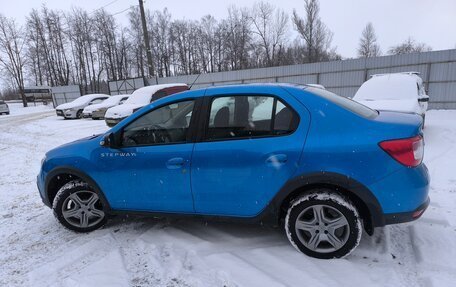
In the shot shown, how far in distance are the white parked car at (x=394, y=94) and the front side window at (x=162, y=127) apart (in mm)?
6062

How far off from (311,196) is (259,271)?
82cm

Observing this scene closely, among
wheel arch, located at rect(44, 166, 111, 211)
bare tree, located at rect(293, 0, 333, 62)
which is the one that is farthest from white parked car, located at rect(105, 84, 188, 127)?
bare tree, located at rect(293, 0, 333, 62)

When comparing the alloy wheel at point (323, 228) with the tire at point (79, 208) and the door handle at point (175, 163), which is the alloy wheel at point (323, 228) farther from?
the tire at point (79, 208)

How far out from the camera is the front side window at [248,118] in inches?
112

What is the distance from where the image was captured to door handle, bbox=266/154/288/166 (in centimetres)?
275

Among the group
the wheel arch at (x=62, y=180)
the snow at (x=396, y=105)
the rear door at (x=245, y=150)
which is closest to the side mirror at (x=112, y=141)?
the wheel arch at (x=62, y=180)

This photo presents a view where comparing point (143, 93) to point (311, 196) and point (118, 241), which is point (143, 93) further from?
point (311, 196)

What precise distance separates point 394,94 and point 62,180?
8299 millimetres

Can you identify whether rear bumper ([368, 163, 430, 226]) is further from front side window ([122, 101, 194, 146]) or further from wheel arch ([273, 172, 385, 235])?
front side window ([122, 101, 194, 146])

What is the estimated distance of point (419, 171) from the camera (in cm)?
266

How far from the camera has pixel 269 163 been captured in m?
2.79

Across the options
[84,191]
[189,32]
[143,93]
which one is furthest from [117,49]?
[84,191]

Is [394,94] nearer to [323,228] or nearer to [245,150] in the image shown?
[323,228]

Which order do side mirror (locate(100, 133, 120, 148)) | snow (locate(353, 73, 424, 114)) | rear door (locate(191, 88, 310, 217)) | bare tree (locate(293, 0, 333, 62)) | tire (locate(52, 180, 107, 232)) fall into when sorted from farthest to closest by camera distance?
bare tree (locate(293, 0, 333, 62)) < snow (locate(353, 73, 424, 114)) < tire (locate(52, 180, 107, 232)) < side mirror (locate(100, 133, 120, 148)) < rear door (locate(191, 88, 310, 217))
